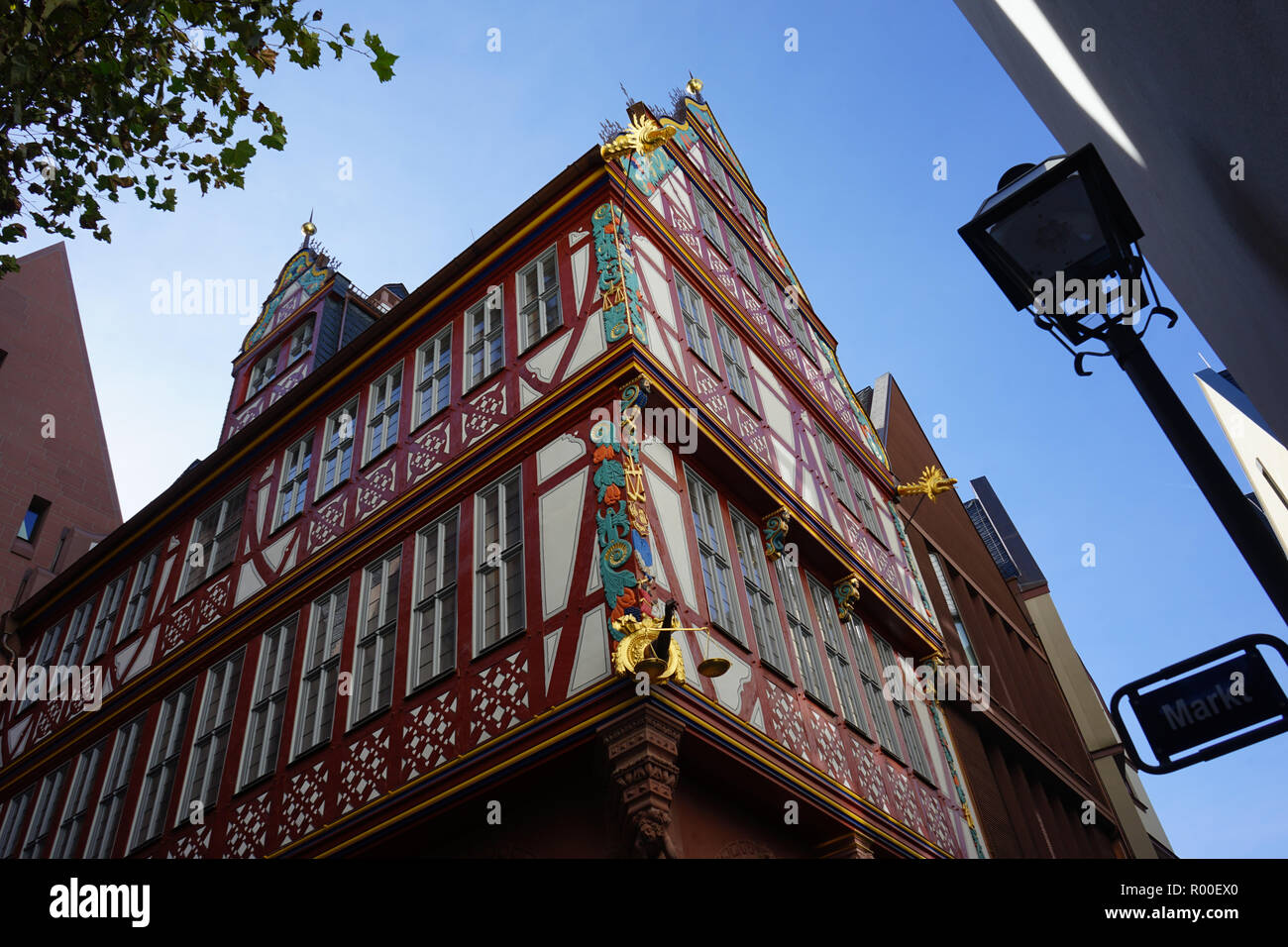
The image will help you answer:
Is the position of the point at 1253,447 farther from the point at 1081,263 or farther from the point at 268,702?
the point at 268,702

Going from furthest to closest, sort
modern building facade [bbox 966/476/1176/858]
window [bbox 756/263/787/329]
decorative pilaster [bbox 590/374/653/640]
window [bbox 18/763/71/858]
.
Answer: modern building facade [bbox 966/476/1176/858] → window [bbox 756/263/787/329] → window [bbox 18/763/71/858] → decorative pilaster [bbox 590/374/653/640]

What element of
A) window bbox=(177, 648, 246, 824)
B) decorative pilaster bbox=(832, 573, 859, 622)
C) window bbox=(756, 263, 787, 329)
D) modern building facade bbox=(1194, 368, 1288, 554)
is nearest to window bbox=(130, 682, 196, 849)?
window bbox=(177, 648, 246, 824)

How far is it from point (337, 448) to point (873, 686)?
8.13m

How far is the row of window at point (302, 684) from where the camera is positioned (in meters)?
10.3

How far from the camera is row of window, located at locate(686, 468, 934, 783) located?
411 inches

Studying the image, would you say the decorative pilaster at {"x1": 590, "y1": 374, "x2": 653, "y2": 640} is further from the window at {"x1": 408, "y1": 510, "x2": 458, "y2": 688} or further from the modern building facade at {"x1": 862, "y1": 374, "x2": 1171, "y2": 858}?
the modern building facade at {"x1": 862, "y1": 374, "x2": 1171, "y2": 858}

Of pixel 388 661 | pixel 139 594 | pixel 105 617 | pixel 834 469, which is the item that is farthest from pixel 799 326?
pixel 105 617

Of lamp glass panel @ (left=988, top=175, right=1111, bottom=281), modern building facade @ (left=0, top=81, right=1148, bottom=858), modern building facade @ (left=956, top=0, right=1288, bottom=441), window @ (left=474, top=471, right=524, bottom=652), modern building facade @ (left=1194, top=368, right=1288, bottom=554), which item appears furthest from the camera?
modern building facade @ (left=1194, top=368, right=1288, bottom=554)

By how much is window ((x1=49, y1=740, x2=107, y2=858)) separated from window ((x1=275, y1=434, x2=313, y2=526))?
4327 mm

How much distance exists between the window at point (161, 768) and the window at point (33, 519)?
30.9 feet
